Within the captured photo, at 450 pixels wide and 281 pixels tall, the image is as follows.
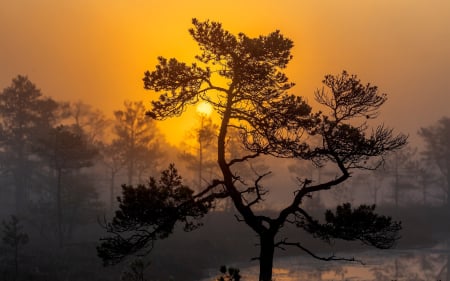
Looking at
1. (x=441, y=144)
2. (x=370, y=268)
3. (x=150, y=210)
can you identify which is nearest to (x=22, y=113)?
(x=370, y=268)

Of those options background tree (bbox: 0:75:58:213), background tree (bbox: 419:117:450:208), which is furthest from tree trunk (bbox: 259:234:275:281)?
background tree (bbox: 419:117:450:208)

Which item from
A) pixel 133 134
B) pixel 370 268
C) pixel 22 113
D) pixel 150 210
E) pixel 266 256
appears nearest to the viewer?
pixel 266 256

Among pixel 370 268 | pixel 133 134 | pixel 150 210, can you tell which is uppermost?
pixel 133 134

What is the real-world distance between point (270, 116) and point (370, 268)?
109 ft

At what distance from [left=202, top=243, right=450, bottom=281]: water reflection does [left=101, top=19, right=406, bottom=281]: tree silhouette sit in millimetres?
25281

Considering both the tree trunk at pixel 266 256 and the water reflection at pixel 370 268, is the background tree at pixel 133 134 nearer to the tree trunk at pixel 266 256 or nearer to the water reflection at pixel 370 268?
the water reflection at pixel 370 268

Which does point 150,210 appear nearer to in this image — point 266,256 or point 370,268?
point 266,256

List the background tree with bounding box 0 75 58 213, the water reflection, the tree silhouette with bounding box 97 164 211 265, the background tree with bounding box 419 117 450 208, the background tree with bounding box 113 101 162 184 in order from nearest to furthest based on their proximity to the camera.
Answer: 1. the tree silhouette with bounding box 97 164 211 265
2. the water reflection
3. the background tree with bounding box 0 75 58 213
4. the background tree with bounding box 113 101 162 184
5. the background tree with bounding box 419 117 450 208

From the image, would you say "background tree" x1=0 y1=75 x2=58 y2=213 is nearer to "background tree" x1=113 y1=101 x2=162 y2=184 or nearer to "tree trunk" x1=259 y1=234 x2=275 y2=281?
"background tree" x1=113 y1=101 x2=162 y2=184

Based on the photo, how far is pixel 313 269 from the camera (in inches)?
1716

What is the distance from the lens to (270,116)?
48.5 feet

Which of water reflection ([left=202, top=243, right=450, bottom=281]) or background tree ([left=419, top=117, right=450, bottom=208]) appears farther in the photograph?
background tree ([left=419, top=117, right=450, bottom=208])

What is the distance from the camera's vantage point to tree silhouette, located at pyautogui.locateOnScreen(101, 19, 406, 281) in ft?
45.7

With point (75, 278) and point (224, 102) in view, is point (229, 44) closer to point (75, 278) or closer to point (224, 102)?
point (224, 102)
